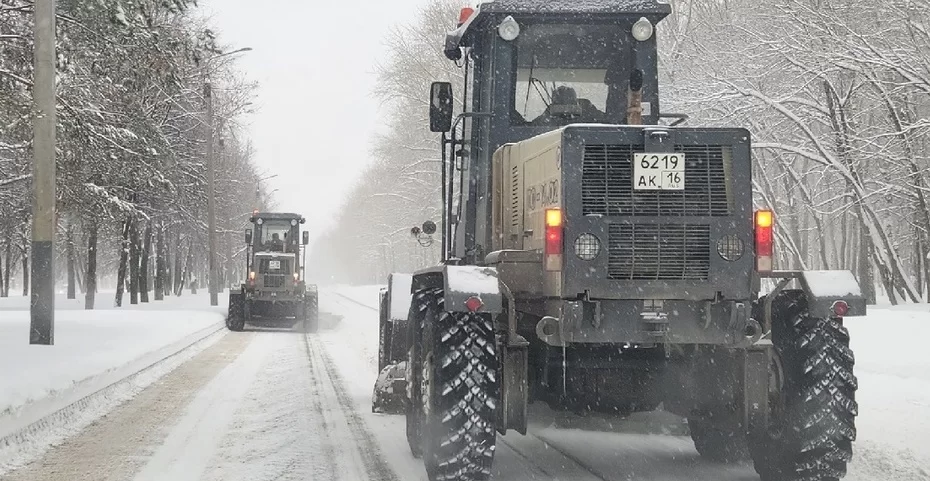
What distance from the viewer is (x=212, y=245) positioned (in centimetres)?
3672

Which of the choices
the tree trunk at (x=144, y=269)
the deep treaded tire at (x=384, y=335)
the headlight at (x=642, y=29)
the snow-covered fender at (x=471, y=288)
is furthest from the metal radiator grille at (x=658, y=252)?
the tree trunk at (x=144, y=269)

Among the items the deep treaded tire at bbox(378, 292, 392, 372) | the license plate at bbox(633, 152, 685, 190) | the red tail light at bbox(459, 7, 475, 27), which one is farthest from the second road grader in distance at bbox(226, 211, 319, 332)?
the license plate at bbox(633, 152, 685, 190)

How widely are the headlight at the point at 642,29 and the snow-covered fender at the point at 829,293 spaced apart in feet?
7.51

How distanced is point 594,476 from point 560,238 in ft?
6.09

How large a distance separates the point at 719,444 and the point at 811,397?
1.62m

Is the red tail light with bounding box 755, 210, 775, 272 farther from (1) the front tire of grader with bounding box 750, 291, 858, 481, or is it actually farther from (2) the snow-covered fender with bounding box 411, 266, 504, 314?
(2) the snow-covered fender with bounding box 411, 266, 504, 314

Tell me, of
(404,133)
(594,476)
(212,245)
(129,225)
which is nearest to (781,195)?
(404,133)

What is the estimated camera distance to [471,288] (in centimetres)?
586

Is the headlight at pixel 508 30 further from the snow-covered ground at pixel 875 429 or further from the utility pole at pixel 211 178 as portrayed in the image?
the utility pole at pixel 211 178

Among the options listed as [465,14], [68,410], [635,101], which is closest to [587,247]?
[635,101]

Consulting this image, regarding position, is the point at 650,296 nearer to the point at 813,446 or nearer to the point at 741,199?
the point at 741,199

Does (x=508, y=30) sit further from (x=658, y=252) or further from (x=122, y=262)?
(x=122, y=262)

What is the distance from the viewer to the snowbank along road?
6906 mm

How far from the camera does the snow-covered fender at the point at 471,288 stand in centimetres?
579
